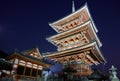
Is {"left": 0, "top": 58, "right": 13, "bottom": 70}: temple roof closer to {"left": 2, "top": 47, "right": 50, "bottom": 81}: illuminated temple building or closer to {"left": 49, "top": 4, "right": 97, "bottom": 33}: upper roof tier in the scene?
{"left": 2, "top": 47, "right": 50, "bottom": 81}: illuminated temple building

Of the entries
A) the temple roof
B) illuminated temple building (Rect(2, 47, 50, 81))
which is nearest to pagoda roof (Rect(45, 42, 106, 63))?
illuminated temple building (Rect(2, 47, 50, 81))

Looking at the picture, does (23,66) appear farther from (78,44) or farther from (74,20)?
(74,20)

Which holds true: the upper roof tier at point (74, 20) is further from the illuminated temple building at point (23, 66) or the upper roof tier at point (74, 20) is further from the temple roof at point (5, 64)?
the temple roof at point (5, 64)

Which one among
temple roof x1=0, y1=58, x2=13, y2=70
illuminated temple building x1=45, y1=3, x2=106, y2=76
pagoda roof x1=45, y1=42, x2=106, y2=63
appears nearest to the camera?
temple roof x1=0, y1=58, x2=13, y2=70

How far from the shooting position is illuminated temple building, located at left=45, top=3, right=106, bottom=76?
19250 mm

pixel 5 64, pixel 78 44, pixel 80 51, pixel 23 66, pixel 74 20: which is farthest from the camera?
pixel 74 20

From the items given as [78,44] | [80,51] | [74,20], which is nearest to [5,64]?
[80,51]

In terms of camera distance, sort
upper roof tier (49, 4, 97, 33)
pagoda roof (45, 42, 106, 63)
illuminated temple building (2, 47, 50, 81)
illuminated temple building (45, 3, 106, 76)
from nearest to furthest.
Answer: illuminated temple building (2, 47, 50, 81) < pagoda roof (45, 42, 106, 63) < illuminated temple building (45, 3, 106, 76) < upper roof tier (49, 4, 97, 33)

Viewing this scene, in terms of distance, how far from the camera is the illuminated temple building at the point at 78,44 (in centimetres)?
1925

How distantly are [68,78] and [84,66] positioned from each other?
625 centimetres

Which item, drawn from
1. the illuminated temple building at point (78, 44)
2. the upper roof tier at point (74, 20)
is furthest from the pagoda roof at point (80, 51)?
the upper roof tier at point (74, 20)

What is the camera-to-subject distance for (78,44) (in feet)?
73.2

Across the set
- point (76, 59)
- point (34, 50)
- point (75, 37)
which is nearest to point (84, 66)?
point (76, 59)

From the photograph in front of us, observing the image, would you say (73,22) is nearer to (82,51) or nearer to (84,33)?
(84,33)
